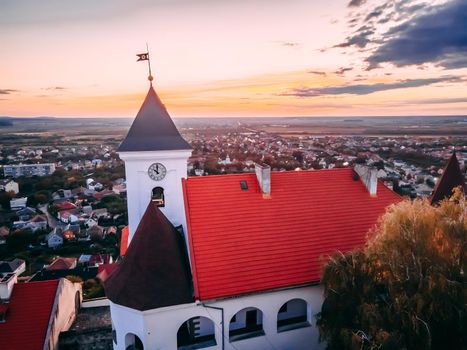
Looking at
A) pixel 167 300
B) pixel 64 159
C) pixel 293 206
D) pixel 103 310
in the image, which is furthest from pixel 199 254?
pixel 64 159

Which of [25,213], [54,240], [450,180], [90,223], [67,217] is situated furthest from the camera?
[25,213]

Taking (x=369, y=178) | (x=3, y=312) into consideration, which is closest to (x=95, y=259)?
(x=3, y=312)

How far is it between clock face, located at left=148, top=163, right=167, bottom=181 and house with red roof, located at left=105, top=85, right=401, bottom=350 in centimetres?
5

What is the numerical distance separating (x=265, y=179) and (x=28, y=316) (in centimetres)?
1295

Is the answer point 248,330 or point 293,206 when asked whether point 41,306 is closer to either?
point 248,330

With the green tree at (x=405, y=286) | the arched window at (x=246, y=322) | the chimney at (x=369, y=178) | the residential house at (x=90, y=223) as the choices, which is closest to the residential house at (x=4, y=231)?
the residential house at (x=90, y=223)

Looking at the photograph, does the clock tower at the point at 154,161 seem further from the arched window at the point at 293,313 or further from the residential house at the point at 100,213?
the residential house at the point at 100,213

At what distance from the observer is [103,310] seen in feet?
72.9

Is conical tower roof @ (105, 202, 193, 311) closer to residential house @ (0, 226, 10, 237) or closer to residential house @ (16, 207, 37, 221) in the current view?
residential house @ (0, 226, 10, 237)

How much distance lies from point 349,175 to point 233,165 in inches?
2387

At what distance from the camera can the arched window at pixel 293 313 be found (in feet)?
48.0

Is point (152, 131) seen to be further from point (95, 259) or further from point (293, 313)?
point (95, 259)

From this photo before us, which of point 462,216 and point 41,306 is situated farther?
point 41,306

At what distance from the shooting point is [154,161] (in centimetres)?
1617
